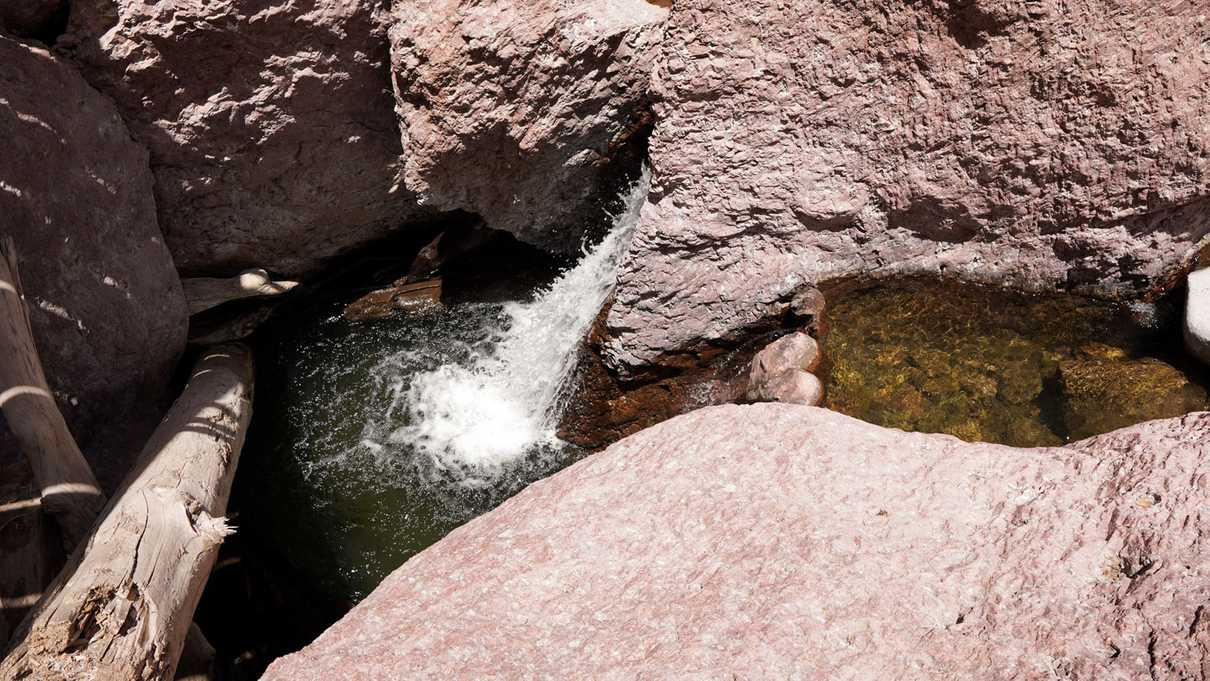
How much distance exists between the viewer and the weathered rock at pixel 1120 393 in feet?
12.6

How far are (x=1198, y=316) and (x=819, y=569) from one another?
2.63 meters

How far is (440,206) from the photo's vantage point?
5.00m

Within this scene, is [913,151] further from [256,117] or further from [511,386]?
[256,117]

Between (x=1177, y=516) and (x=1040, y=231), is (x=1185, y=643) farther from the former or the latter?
(x=1040, y=231)

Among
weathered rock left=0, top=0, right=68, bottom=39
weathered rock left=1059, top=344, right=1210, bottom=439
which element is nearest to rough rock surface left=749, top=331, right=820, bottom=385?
weathered rock left=1059, top=344, right=1210, bottom=439

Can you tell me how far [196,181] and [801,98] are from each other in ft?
11.6

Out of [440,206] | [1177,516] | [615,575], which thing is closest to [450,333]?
[440,206]

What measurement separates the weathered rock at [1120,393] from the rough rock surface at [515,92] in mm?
2709

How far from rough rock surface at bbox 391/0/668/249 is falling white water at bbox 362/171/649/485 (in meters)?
0.50

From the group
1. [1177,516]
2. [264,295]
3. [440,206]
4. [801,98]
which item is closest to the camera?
[1177,516]

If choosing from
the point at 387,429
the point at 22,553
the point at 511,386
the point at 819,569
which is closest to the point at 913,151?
the point at 819,569

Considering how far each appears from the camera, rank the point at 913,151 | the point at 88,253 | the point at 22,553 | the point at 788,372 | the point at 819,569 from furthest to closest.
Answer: the point at 88,253 < the point at 788,372 < the point at 913,151 < the point at 22,553 < the point at 819,569

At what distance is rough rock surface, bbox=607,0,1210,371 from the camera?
3.82 meters

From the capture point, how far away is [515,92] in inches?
177
